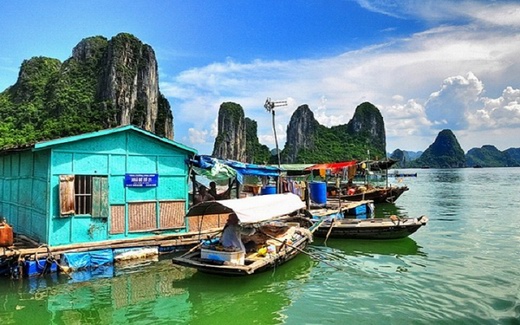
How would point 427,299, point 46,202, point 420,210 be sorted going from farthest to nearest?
point 420,210 → point 46,202 → point 427,299

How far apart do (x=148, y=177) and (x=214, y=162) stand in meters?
2.82

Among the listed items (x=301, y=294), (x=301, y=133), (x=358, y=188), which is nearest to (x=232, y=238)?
(x=301, y=294)

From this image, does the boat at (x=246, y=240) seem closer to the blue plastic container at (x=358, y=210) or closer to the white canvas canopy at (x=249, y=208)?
the white canvas canopy at (x=249, y=208)

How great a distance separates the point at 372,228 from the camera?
16.4 m

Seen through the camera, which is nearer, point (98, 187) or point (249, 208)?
point (249, 208)

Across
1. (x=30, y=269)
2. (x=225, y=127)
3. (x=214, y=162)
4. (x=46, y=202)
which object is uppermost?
(x=225, y=127)

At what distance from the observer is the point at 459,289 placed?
10320 mm

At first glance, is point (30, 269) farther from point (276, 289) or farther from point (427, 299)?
point (427, 299)

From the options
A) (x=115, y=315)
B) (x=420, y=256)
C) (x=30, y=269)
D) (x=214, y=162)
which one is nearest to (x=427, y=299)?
(x=420, y=256)

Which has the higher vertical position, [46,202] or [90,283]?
[46,202]

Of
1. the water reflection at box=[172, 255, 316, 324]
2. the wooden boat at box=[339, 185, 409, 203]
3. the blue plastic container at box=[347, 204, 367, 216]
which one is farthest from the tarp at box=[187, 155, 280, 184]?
the wooden boat at box=[339, 185, 409, 203]

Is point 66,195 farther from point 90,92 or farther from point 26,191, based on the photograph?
point 90,92

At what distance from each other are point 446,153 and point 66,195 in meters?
191

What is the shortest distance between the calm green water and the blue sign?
255cm
